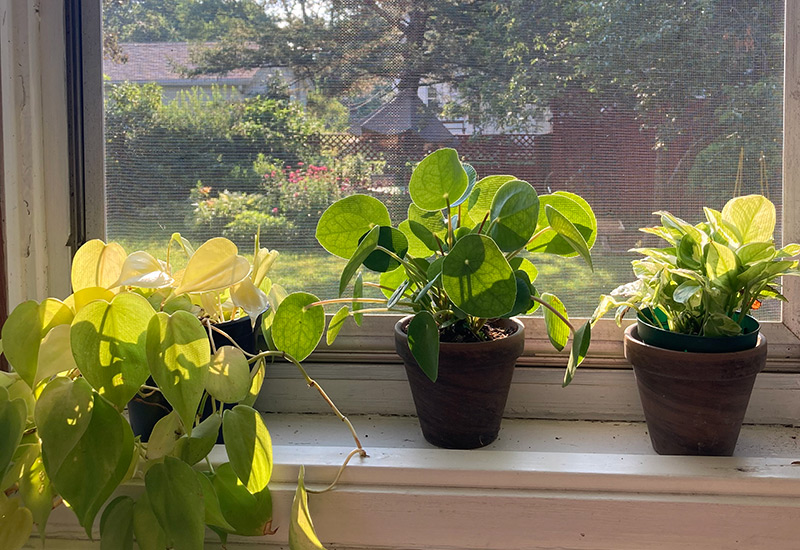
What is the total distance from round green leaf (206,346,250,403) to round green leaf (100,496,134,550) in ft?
0.61

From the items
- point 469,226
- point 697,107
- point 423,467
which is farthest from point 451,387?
point 697,107

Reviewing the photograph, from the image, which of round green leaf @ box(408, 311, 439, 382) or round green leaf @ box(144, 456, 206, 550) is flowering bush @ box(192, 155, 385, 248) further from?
round green leaf @ box(144, 456, 206, 550)

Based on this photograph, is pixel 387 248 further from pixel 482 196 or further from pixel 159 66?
pixel 159 66

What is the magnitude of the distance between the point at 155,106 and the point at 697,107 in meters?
0.82

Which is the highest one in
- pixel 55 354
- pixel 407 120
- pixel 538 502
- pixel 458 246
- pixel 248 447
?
pixel 407 120

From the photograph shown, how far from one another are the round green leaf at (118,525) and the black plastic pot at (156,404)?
0.11m

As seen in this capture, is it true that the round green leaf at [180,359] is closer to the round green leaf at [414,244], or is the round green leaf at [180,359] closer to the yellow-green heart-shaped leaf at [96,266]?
the yellow-green heart-shaped leaf at [96,266]

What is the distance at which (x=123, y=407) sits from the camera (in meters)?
0.63

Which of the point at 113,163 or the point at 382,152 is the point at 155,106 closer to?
the point at 113,163

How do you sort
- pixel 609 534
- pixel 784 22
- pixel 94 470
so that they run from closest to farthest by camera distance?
pixel 94 470, pixel 609 534, pixel 784 22

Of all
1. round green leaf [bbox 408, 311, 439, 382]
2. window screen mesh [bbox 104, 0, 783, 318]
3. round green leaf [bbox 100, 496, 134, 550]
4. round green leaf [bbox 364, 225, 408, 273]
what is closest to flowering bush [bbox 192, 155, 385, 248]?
window screen mesh [bbox 104, 0, 783, 318]

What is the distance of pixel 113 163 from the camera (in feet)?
3.34

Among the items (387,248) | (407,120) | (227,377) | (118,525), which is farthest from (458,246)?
(118,525)

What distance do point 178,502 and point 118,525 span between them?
0.11 metres
